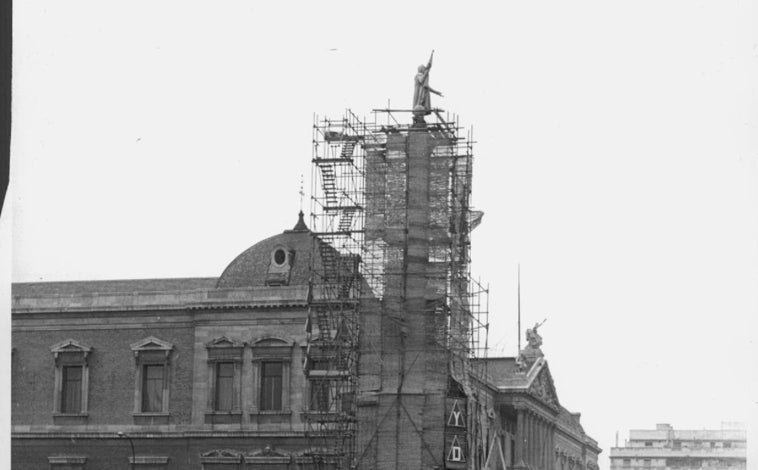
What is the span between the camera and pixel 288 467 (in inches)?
2120

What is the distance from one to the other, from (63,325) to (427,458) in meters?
21.1

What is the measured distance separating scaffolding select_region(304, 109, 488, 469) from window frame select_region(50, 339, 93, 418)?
1309 centimetres

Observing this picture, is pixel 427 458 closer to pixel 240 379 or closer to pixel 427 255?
pixel 427 255

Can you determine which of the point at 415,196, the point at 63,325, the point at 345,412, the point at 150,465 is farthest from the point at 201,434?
the point at 415,196

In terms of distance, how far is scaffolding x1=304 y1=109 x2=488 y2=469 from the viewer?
4353cm

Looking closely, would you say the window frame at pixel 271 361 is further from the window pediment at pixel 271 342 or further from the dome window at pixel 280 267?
the dome window at pixel 280 267

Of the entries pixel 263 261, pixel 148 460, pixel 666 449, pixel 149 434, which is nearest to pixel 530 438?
pixel 263 261

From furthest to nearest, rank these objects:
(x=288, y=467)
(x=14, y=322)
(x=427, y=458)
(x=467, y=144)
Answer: (x=14, y=322), (x=288, y=467), (x=467, y=144), (x=427, y=458)

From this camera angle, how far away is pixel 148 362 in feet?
186

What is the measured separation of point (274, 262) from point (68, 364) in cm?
879

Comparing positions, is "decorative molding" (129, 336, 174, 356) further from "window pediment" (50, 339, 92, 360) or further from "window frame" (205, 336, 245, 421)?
"window pediment" (50, 339, 92, 360)

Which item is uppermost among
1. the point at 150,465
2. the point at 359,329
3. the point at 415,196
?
the point at 415,196

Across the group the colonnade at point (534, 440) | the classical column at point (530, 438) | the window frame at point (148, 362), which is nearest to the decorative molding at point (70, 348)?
the window frame at point (148, 362)

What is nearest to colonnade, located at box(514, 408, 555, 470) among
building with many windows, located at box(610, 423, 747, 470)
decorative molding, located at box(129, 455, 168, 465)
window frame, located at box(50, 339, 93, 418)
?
decorative molding, located at box(129, 455, 168, 465)
